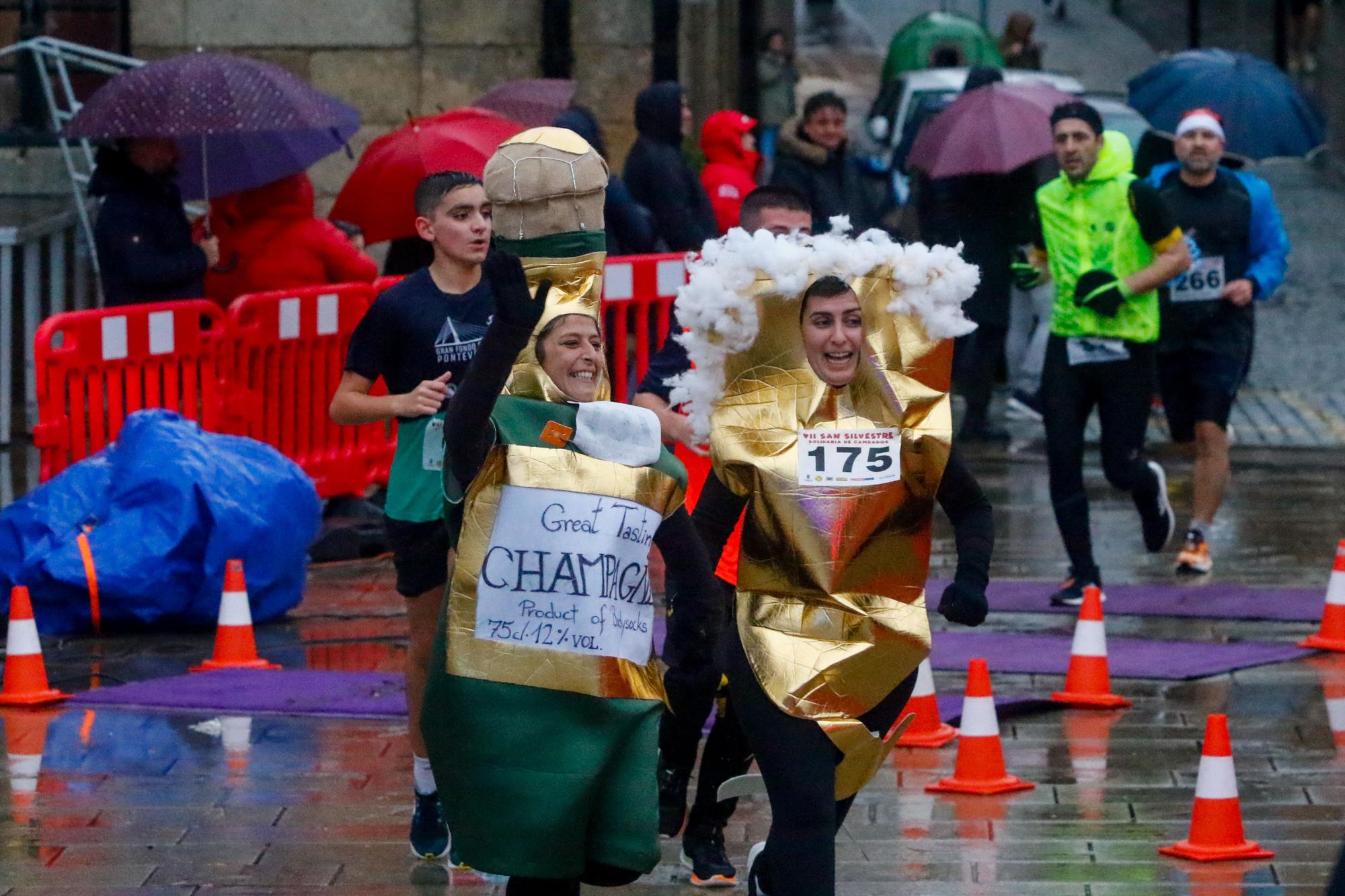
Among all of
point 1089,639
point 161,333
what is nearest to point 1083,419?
point 1089,639

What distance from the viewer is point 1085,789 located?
6.86m

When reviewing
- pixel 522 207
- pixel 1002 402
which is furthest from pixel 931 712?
pixel 1002 402

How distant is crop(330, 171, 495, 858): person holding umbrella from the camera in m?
6.12

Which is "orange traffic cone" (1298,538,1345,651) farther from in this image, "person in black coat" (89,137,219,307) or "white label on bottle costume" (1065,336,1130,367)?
"person in black coat" (89,137,219,307)

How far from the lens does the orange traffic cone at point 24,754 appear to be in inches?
264

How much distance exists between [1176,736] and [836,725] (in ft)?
9.04

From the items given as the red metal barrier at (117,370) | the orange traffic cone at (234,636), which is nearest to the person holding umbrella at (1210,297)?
the orange traffic cone at (234,636)

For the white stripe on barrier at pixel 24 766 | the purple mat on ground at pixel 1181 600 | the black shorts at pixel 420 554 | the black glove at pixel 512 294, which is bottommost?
the white stripe on barrier at pixel 24 766

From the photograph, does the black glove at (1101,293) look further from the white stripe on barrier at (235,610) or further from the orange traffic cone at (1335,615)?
the white stripe on barrier at (235,610)

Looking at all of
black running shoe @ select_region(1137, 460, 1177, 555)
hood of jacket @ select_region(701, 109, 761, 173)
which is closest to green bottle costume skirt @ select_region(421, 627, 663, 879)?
black running shoe @ select_region(1137, 460, 1177, 555)

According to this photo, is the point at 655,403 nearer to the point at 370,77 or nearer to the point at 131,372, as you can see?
the point at 131,372

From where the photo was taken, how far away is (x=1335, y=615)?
8805 millimetres

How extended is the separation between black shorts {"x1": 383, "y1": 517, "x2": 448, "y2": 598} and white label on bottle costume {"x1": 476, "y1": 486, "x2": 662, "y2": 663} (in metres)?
1.34

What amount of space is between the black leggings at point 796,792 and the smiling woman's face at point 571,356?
699mm
